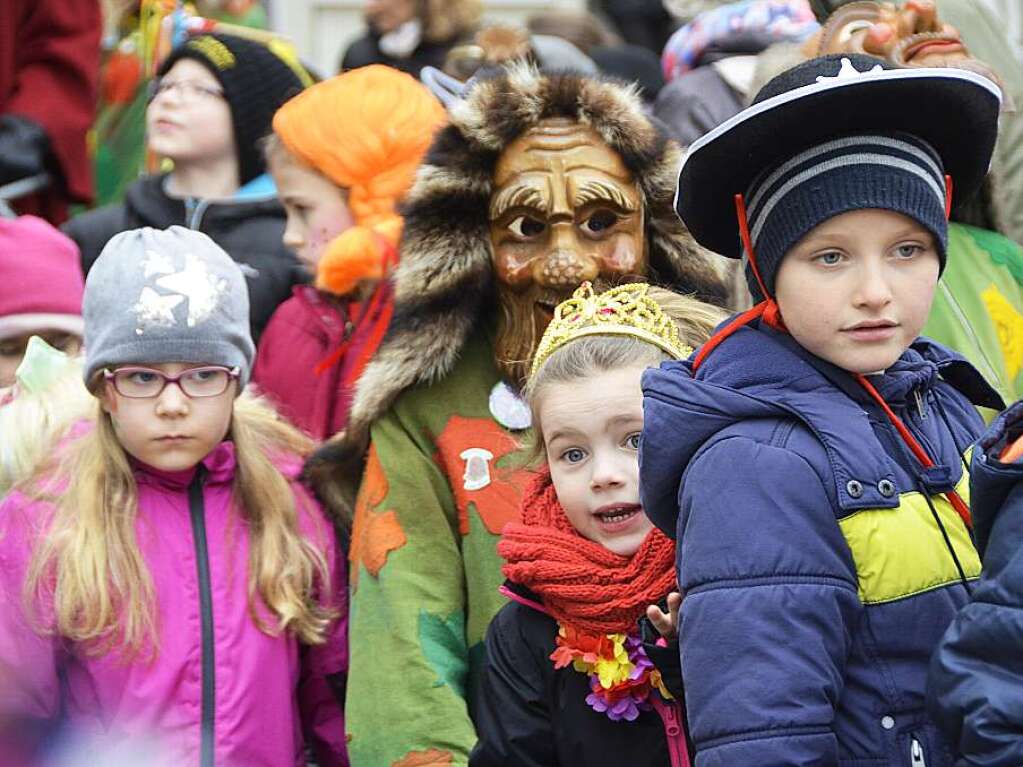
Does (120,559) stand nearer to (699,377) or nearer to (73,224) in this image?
(699,377)

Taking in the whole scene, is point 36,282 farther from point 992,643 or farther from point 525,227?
point 992,643

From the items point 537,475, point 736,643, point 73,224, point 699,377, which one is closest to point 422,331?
point 537,475

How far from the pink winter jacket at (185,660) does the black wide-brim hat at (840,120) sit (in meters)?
1.62

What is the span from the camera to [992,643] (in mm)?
2352

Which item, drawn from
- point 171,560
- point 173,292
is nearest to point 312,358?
point 173,292

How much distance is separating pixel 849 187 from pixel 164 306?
75.9 inches

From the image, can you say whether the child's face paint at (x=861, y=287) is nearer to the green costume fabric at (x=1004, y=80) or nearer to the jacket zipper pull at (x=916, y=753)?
the jacket zipper pull at (x=916, y=753)

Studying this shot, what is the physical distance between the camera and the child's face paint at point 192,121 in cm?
602

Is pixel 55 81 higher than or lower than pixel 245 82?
higher

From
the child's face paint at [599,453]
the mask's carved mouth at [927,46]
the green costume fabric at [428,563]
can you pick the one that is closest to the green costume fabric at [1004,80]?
the mask's carved mouth at [927,46]

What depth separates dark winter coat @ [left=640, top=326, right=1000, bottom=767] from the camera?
8.41 feet

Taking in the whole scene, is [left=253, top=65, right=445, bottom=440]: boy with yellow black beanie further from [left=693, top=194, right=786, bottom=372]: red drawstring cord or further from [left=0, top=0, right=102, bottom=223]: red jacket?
[left=693, top=194, right=786, bottom=372]: red drawstring cord

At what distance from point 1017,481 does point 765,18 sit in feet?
12.7

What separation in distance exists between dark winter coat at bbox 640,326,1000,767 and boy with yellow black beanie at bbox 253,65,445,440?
2222 millimetres
